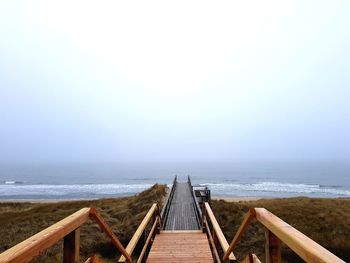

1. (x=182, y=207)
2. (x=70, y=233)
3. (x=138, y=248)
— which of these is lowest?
(x=138, y=248)

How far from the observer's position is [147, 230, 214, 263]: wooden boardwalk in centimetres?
645

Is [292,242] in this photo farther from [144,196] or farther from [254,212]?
[144,196]

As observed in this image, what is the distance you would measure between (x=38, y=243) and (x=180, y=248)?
580 cm

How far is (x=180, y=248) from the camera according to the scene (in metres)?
7.27

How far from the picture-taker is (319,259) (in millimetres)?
1539

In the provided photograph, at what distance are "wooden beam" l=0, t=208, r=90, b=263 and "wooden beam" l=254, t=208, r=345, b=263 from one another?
4.70ft

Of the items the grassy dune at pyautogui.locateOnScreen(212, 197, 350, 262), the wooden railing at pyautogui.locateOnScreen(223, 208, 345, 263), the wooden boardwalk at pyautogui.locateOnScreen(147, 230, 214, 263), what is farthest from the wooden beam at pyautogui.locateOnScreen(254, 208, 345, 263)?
the grassy dune at pyautogui.locateOnScreen(212, 197, 350, 262)

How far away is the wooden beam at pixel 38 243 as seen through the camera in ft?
5.32

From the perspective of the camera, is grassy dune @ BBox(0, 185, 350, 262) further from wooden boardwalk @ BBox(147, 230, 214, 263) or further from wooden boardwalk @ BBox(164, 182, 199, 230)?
wooden boardwalk @ BBox(147, 230, 214, 263)

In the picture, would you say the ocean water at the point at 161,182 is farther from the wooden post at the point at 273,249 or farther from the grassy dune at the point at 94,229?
the wooden post at the point at 273,249

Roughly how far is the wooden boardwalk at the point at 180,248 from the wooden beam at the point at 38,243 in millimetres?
4278

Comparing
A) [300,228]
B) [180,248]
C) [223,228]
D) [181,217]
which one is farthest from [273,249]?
[300,228]

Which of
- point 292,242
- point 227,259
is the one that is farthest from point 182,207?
point 292,242

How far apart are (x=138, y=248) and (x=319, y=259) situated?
12.7 meters
